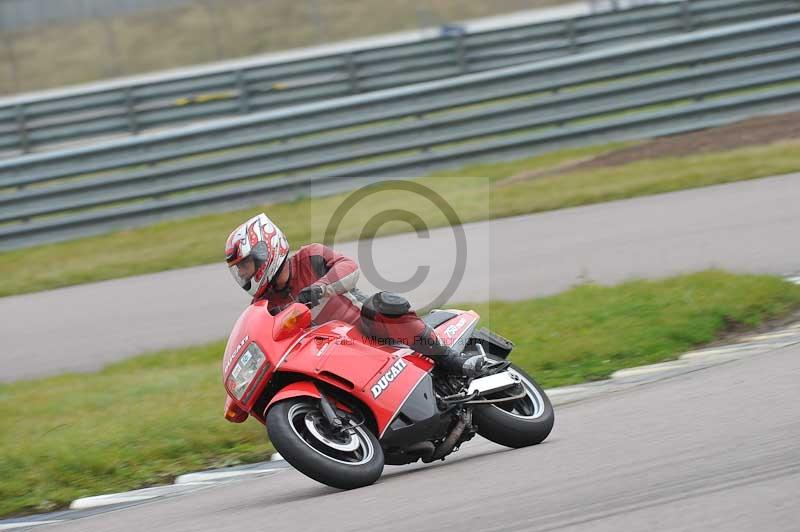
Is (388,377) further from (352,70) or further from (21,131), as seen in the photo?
(21,131)

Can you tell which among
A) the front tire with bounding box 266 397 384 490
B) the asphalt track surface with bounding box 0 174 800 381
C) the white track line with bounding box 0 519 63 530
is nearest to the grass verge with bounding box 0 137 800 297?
the asphalt track surface with bounding box 0 174 800 381

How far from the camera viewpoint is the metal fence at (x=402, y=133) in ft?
51.3

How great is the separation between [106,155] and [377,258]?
5518 mm

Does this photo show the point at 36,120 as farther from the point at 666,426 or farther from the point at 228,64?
the point at 666,426

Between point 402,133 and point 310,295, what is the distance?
10.1m

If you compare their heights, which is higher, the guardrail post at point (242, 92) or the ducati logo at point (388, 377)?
the guardrail post at point (242, 92)

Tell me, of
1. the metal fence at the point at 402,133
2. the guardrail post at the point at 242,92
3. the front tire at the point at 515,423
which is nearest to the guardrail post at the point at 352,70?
the guardrail post at the point at 242,92

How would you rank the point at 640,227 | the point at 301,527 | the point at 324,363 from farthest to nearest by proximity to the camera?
1. the point at 640,227
2. the point at 324,363
3. the point at 301,527

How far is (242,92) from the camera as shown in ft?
68.6

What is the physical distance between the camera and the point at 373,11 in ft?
99.1

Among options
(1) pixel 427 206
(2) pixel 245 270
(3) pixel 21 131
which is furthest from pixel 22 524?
(3) pixel 21 131

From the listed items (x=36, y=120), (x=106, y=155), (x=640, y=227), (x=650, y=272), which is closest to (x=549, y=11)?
(x=36, y=120)

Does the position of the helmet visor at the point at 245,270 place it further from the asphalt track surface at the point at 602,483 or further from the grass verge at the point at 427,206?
the grass verge at the point at 427,206

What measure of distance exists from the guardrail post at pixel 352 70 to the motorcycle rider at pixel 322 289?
1472cm
